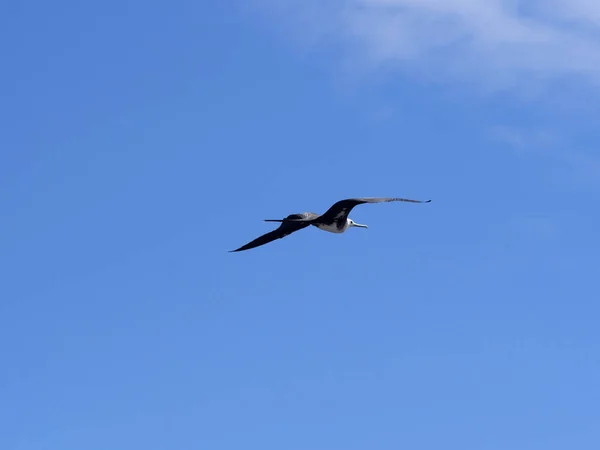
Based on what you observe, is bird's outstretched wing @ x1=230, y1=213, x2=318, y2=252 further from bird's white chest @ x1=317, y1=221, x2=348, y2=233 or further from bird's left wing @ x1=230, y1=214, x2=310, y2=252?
bird's white chest @ x1=317, y1=221, x2=348, y2=233

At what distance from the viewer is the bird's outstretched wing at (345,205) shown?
53.9 m

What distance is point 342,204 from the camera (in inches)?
2224

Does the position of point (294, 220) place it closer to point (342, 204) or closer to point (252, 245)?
point (342, 204)

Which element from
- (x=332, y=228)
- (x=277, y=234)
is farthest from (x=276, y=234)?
(x=332, y=228)

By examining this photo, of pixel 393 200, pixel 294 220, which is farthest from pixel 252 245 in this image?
pixel 393 200

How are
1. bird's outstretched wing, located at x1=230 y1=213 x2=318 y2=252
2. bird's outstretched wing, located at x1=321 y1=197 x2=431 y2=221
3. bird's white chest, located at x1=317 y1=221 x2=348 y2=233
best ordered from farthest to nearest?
bird's outstretched wing, located at x1=230 y1=213 x2=318 y2=252, bird's white chest, located at x1=317 y1=221 x2=348 y2=233, bird's outstretched wing, located at x1=321 y1=197 x2=431 y2=221

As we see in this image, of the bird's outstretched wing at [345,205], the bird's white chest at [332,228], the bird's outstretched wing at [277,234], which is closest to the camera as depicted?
the bird's outstretched wing at [345,205]

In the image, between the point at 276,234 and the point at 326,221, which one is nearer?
the point at 326,221

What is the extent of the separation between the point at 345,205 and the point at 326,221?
207cm

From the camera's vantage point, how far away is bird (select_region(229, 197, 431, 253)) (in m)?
54.8

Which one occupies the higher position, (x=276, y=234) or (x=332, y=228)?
(x=276, y=234)

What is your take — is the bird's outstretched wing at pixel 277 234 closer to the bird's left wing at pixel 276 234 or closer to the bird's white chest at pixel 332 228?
the bird's left wing at pixel 276 234

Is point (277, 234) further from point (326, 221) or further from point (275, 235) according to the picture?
point (326, 221)

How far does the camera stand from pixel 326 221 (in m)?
58.5
